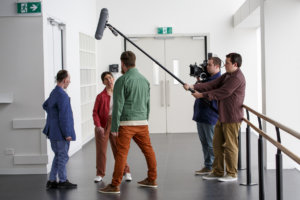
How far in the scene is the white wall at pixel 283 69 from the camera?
6.46 metres

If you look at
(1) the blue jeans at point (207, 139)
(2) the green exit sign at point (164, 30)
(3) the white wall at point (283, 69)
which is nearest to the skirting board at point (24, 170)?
(1) the blue jeans at point (207, 139)

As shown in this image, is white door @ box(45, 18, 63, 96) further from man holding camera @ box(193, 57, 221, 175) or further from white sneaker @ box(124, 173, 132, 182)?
man holding camera @ box(193, 57, 221, 175)

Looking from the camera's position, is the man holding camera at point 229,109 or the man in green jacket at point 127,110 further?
the man holding camera at point 229,109

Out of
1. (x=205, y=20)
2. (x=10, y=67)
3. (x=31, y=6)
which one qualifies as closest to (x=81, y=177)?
(x=10, y=67)

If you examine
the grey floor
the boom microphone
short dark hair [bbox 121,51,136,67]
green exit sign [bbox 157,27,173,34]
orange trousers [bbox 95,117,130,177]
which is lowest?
the grey floor

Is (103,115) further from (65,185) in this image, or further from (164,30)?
(164,30)

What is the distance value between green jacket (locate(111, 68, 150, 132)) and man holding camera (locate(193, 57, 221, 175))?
1.11m

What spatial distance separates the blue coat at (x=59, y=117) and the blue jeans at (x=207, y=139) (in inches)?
68.9

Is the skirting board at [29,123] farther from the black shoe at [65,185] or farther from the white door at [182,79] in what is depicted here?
the white door at [182,79]

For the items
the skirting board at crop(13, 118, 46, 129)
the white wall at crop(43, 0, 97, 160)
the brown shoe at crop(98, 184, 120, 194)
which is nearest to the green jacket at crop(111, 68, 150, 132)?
the brown shoe at crop(98, 184, 120, 194)

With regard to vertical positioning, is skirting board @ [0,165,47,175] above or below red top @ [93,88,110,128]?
below

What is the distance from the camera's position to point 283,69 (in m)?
6.47

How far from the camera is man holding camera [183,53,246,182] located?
5.51 metres

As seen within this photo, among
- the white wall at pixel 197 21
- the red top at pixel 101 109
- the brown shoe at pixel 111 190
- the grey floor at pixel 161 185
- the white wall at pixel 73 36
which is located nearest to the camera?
the grey floor at pixel 161 185
